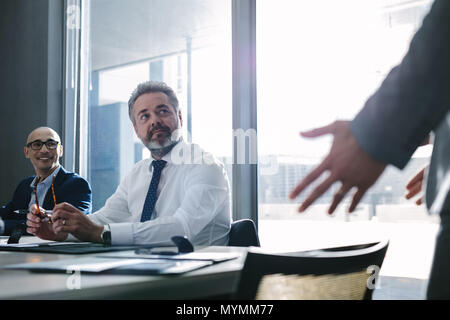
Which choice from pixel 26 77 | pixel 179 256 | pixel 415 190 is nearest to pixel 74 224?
pixel 179 256

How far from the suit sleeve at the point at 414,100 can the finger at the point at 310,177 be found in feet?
0.17

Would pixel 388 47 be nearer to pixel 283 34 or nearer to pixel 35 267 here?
pixel 283 34

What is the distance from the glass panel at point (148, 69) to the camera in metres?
3.52

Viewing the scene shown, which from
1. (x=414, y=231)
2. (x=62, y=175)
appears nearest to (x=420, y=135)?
(x=414, y=231)

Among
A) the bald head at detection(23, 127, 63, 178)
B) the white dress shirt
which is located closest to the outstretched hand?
the white dress shirt

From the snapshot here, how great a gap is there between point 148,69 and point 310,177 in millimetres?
3708

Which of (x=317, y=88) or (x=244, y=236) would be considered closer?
(x=244, y=236)

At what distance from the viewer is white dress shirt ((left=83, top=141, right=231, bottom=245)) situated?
6.36ft

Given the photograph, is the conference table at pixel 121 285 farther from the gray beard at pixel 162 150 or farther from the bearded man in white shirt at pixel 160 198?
the gray beard at pixel 162 150

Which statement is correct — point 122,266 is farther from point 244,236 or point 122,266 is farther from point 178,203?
point 178,203

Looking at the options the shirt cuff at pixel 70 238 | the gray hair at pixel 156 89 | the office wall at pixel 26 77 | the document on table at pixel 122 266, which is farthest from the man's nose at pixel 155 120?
the office wall at pixel 26 77

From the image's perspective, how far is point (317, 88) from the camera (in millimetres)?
3000
